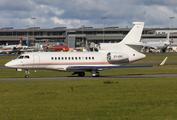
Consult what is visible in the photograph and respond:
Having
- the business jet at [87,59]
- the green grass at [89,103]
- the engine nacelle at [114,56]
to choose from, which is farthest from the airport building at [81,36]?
the green grass at [89,103]

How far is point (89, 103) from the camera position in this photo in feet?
58.9

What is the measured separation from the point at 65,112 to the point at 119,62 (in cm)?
2409

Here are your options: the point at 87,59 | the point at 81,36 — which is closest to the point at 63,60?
the point at 87,59

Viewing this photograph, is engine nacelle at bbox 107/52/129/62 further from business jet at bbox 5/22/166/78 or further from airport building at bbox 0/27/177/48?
Answer: airport building at bbox 0/27/177/48

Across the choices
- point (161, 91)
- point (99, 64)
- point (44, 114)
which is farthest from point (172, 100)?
point (99, 64)

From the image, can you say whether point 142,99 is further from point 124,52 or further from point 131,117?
point 124,52

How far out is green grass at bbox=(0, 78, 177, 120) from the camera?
14.8 meters

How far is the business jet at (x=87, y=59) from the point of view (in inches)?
1389

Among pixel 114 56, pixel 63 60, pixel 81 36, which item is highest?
pixel 81 36

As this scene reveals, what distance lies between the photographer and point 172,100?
62.2 ft

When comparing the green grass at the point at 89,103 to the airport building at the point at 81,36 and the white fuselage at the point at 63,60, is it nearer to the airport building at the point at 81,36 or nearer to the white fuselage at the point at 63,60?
the white fuselage at the point at 63,60

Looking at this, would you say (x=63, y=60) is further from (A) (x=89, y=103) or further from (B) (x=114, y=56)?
(A) (x=89, y=103)

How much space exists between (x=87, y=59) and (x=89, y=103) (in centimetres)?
1990

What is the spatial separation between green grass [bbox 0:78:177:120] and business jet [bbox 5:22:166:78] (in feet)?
36.5
